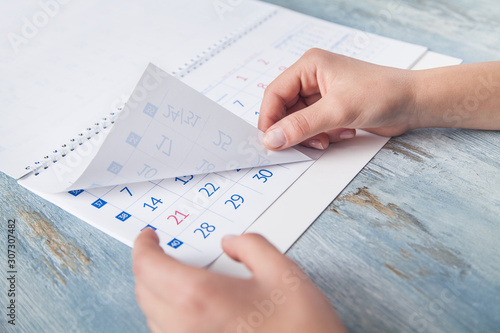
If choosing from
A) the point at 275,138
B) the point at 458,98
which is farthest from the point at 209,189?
the point at 458,98

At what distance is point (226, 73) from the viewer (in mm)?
938

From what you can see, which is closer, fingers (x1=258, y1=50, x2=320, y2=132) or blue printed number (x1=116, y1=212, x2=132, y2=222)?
blue printed number (x1=116, y1=212, x2=132, y2=222)

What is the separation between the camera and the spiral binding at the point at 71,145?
736 millimetres

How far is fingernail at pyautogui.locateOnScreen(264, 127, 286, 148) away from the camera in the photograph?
2.25 feet

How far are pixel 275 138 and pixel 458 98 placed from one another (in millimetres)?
321

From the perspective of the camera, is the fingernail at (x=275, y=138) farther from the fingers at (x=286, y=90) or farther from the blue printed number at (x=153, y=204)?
the blue printed number at (x=153, y=204)

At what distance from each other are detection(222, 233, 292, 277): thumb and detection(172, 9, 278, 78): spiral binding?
499 mm

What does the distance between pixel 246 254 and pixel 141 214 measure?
197mm

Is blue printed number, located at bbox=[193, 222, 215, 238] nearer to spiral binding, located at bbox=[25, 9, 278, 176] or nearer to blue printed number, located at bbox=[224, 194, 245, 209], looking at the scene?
blue printed number, located at bbox=[224, 194, 245, 209]

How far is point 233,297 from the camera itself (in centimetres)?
46

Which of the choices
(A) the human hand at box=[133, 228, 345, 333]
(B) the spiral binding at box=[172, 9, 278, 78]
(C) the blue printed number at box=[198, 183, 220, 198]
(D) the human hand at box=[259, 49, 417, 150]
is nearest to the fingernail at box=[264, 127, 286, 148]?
(D) the human hand at box=[259, 49, 417, 150]

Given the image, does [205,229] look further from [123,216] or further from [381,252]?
[381,252]

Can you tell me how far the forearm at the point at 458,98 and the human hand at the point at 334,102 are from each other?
0.07 feet

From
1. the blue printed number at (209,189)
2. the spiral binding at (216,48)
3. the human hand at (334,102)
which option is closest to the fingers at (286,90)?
the human hand at (334,102)
